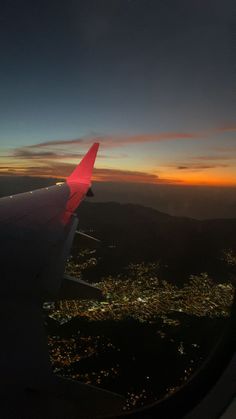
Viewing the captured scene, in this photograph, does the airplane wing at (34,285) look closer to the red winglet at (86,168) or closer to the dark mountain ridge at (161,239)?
the red winglet at (86,168)

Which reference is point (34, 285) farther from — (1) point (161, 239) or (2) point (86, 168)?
(1) point (161, 239)

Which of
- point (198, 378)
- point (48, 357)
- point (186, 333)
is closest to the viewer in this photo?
point (48, 357)

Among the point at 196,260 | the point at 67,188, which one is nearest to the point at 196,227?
the point at 196,260

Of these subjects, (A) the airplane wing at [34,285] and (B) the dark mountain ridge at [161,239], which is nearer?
(A) the airplane wing at [34,285]

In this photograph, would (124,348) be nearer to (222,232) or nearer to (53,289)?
(53,289)

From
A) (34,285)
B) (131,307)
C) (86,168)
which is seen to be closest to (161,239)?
(131,307)

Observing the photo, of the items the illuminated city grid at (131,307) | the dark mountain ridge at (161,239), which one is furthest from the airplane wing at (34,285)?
the dark mountain ridge at (161,239)

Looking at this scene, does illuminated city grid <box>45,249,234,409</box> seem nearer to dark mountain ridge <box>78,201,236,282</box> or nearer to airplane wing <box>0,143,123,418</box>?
dark mountain ridge <box>78,201,236,282</box>

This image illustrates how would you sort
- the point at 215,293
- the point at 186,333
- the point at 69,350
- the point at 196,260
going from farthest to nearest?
1. the point at 196,260
2. the point at 215,293
3. the point at 186,333
4. the point at 69,350
